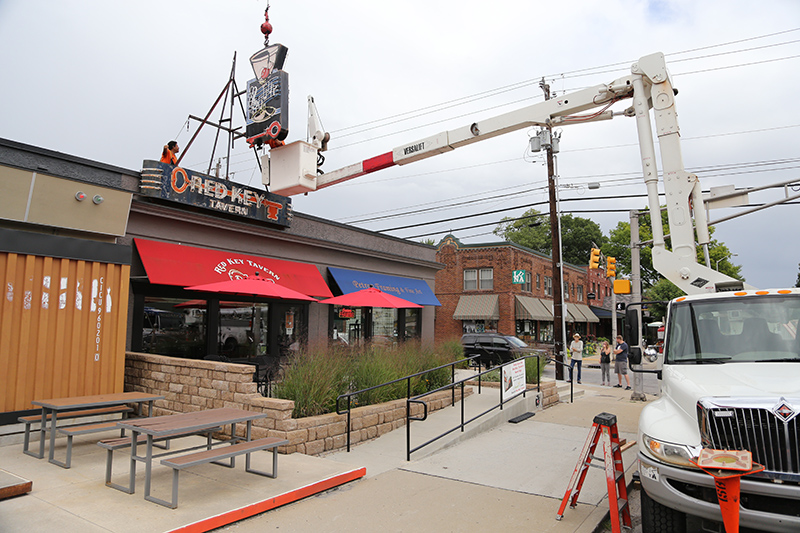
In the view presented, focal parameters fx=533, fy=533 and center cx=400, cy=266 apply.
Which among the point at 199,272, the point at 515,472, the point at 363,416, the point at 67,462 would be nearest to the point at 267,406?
the point at 363,416

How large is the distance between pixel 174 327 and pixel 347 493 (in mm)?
8383

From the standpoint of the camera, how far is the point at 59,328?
8.27 metres

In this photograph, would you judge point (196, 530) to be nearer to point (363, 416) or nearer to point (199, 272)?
point (363, 416)

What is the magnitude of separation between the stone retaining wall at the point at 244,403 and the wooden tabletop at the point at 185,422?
1.18 meters

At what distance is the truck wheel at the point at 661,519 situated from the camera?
4.59 meters

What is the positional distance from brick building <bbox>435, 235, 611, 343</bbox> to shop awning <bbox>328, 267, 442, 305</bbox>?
12.9 metres

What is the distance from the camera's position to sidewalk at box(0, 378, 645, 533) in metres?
4.95

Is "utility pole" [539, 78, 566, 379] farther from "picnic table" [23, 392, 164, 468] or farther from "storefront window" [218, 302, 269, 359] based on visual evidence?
"picnic table" [23, 392, 164, 468]

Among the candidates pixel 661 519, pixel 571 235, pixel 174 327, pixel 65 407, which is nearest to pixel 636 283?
pixel 661 519

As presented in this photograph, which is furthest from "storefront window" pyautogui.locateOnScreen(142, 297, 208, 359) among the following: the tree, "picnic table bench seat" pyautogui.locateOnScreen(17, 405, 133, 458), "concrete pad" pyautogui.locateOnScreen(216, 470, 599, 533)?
the tree

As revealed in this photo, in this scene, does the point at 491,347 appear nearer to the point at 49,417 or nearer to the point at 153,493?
the point at 49,417

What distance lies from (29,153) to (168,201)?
2.90 m

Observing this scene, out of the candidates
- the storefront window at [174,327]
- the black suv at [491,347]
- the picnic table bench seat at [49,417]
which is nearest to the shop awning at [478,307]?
the black suv at [491,347]

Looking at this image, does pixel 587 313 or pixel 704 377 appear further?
pixel 587 313
